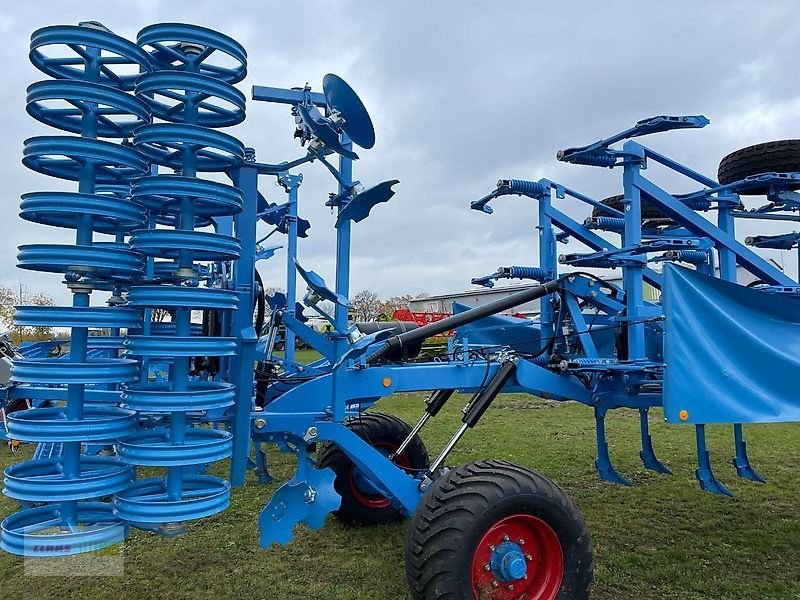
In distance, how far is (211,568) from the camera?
14.9ft

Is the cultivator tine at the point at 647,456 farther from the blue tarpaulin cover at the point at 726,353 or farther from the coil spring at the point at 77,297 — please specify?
the coil spring at the point at 77,297

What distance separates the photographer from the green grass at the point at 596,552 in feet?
13.8

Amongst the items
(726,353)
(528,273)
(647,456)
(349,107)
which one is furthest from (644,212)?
(349,107)

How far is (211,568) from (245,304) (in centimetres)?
211

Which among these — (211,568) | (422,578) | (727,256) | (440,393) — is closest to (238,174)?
(440,393)

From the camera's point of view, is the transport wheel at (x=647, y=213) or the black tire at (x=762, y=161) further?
the transport wheel at (x=647, y=213)

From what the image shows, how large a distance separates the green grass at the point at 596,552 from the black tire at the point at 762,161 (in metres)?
2.86

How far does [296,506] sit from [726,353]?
2727 mm

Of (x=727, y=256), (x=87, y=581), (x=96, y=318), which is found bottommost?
(x=87, y=581)

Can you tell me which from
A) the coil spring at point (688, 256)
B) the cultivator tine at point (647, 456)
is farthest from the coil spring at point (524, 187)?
the cultivator tine at point (647, 456)

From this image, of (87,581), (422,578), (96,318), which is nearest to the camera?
(96,318)

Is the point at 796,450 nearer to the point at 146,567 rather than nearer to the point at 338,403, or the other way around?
the point at 338,403

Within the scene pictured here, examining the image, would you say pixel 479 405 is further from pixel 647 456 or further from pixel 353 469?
pixel 647 456

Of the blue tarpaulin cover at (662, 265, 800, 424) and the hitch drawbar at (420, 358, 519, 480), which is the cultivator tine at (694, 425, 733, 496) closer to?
the blue tarpaulin cover at (662, 265, 800, 424)
